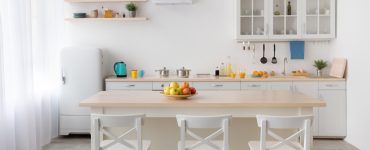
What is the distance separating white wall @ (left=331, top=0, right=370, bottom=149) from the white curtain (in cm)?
402

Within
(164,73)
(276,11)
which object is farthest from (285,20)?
(164,73)

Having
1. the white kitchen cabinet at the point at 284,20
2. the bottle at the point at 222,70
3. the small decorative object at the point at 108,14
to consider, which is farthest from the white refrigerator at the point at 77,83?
the white kitchen cabinet at the point at 284,20

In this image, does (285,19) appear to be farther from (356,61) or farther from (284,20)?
(356,61)

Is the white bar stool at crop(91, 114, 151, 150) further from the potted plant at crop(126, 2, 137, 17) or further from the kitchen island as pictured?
the potted plant at crop(126, 2, 137, 17)

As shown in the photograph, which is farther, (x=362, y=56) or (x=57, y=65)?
(x=57, y=65)

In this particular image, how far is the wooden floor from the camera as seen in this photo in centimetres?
555

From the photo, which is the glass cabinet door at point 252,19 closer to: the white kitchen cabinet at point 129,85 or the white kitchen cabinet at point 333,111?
the white kitchen cabinet at point 333,111

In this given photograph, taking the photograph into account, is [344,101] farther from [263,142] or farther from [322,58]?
[263,142]

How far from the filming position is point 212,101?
3.74 meters

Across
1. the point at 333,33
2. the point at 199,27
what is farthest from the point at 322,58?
the point at 199,27

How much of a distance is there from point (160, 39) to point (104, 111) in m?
2.94

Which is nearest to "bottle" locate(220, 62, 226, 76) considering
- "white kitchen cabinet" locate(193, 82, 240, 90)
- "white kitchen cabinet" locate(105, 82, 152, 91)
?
"white kitchen cabinet" locate(193, 82, 240, 90)

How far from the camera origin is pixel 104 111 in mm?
3818

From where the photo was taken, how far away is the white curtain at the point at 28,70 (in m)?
4.75
